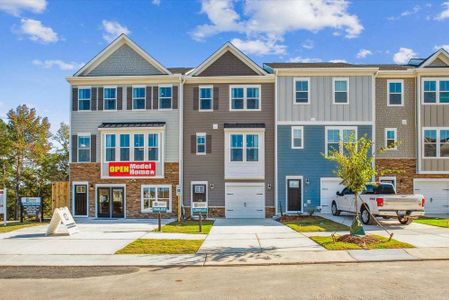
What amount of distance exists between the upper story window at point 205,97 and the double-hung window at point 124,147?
16.2ft

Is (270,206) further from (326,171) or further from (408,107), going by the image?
(408,107)

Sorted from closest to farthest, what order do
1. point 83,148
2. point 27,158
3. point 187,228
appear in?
1. point 187,228
2. point 83,148
3. point 27,158

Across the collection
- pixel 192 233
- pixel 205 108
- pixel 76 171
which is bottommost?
pixel 192 233

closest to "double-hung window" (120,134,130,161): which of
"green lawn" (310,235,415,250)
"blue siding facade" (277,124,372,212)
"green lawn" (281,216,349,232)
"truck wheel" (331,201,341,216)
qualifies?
"blue siding facade" (277,124,372,212)

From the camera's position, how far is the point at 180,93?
25.1m

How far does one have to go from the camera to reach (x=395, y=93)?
25375 millimetres

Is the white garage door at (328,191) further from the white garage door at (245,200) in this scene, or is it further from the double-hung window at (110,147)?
the double-hung window at (110,147)

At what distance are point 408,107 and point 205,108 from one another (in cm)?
1266

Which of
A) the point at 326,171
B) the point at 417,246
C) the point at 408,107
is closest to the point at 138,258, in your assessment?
the point at 417,246

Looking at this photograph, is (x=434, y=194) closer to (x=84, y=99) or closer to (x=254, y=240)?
(x=254, y=240)

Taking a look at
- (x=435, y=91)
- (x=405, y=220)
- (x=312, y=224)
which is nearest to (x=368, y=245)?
(x=312, y=224)

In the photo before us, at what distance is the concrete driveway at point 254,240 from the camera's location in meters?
13.0

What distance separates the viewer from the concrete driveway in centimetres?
1304

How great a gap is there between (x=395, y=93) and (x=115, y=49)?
17.7 m
